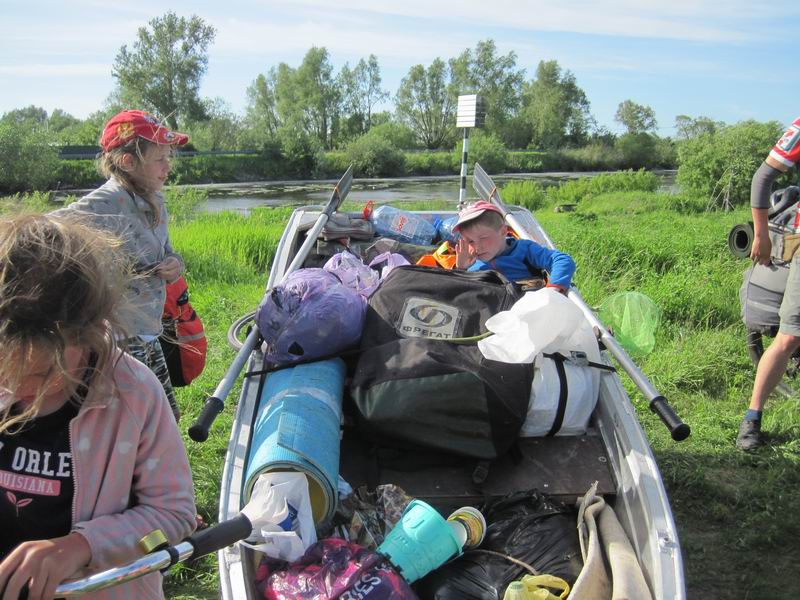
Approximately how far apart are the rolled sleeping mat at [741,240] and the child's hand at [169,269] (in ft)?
11.0

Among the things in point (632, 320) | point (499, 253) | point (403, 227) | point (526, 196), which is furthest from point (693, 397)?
point (526, 196)

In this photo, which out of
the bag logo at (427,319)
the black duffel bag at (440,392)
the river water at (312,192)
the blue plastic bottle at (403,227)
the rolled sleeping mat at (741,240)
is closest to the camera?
the black duffel bag at (440,392)

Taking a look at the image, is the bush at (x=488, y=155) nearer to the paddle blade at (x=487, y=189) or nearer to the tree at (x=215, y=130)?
the tree at (x=215, y=130)

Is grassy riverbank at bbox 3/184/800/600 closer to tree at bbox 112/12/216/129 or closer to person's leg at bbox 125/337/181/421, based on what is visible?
person's leg at bbox 125/337/181/421

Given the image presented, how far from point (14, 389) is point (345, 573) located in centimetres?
119

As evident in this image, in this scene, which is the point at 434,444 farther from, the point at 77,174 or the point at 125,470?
the point at 77,174

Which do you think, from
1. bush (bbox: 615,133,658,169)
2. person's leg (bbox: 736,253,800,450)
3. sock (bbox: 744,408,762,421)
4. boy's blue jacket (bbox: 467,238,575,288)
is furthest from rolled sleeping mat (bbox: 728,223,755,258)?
bush (bbox: 615,133,658,169)

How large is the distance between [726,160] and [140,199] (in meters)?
17.2

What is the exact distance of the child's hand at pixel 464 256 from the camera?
12.4ft

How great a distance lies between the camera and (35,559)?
117 centimetres

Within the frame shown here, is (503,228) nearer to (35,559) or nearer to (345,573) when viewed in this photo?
(345,573)

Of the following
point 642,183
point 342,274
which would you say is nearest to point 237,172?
point 642,183

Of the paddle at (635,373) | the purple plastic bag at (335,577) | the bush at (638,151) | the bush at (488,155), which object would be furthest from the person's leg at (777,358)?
the bush at (638,151)

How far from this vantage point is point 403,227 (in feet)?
17.0
